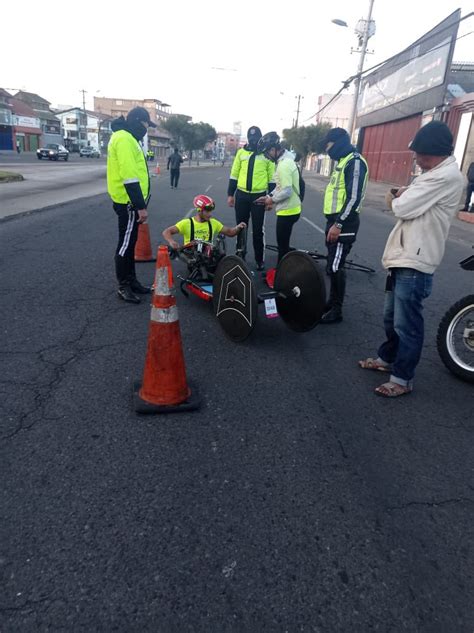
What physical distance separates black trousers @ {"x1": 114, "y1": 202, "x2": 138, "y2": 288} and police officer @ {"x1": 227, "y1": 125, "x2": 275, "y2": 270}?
6.21 ft

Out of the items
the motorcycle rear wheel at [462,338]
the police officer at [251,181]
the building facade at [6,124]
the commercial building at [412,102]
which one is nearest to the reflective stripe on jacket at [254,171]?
the police officer at [251,181]

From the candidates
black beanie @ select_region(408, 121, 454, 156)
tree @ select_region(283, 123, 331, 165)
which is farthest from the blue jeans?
tree @ select_region(283, 123, 331, 165)

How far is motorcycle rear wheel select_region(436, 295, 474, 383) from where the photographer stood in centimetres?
408

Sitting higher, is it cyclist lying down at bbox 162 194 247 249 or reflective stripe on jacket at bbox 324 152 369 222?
reflective stripe on jacket at bbox 324 152 369 222

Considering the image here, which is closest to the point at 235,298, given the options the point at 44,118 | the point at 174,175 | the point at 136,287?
the point at 136,287

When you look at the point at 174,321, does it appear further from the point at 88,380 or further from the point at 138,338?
A: the point at 138,338

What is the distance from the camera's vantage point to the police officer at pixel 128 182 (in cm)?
513

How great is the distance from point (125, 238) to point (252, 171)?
2480mm

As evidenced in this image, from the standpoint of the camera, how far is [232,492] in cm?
252

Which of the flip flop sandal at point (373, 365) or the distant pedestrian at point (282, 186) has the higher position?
the distant pedestrian at point (282, 186)

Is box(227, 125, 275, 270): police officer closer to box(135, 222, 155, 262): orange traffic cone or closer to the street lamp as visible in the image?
box(135, 222, 155, 262): orange traffic cone

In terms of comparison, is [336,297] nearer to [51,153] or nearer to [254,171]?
[254,171]

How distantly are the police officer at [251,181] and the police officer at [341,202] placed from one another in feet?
5.96

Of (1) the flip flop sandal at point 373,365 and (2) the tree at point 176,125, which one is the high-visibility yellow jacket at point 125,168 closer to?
(1) the flip flop sandal at point 373,365
